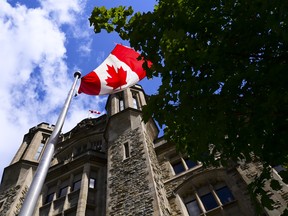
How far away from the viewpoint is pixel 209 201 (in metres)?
10.4

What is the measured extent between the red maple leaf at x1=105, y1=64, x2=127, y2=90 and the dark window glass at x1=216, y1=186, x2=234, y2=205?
258 inches

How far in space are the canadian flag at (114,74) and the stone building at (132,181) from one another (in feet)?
8.36

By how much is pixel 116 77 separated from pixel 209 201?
23.5ft

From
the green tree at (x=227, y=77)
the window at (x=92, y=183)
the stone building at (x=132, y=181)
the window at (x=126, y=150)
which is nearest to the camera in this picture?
the green tree at (x=227, y=77)

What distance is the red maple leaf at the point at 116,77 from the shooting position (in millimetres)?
13133

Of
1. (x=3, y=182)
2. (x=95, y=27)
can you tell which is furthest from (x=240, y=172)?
(x=3, y=182)

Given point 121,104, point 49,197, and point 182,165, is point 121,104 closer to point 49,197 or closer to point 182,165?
point 182,165

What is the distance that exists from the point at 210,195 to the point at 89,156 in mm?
7006

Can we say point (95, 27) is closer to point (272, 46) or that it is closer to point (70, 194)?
point (272, 46)

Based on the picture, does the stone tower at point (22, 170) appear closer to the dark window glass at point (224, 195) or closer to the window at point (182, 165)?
the window at point (182, 165)

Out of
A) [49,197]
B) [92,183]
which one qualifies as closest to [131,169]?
[92,183]

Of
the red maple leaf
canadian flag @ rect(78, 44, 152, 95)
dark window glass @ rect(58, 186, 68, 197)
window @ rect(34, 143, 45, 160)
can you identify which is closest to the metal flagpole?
canadian flag @ rect(78, 44, 152, 95)

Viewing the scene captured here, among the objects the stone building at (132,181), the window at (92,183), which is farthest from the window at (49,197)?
the window at (92,183)

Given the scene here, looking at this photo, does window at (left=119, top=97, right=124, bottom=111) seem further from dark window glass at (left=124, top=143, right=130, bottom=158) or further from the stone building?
dark window glass at (left=124, top=143, right=130, bottom=158)
